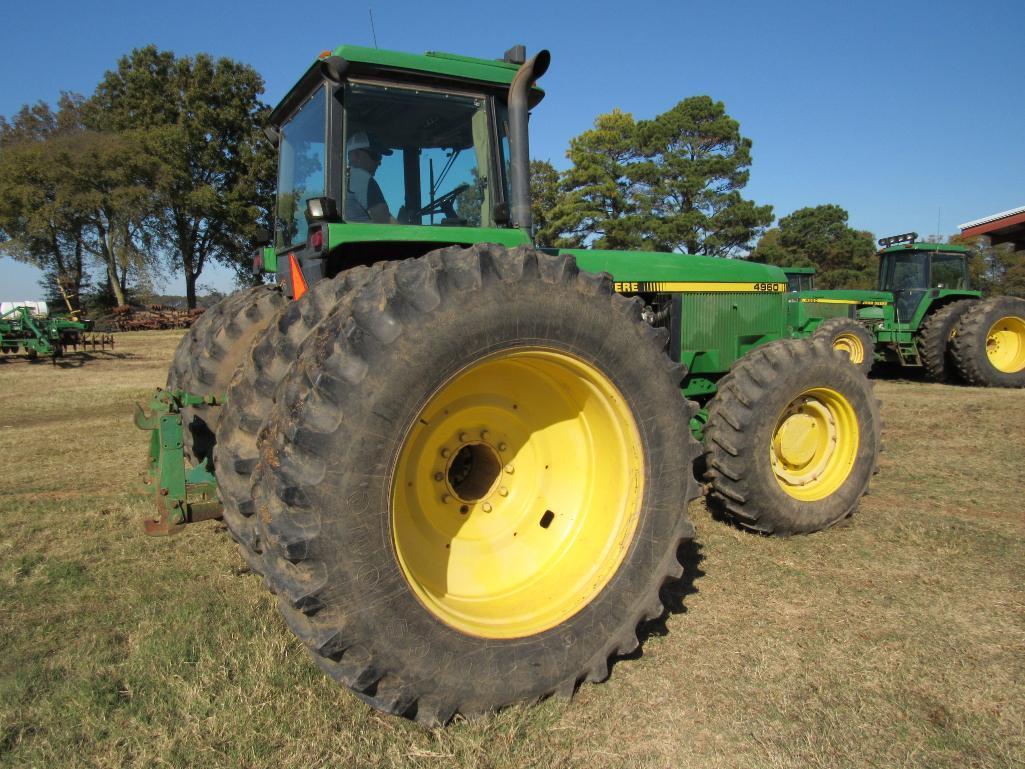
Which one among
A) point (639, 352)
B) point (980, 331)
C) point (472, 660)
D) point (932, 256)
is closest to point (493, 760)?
point (472, 660)

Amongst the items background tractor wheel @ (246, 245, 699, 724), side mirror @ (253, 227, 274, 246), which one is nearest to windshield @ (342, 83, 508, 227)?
background tractor wheel @ (246, 245, 699, 724)

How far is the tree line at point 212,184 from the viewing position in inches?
1094

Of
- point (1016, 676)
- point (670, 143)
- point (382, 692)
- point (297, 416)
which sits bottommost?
point (1016, 676)

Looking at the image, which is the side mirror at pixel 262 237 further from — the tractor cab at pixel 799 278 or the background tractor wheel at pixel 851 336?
the tractor cab at pixel 799 278

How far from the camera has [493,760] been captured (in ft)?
6.72

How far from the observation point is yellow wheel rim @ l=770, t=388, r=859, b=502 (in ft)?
13.2

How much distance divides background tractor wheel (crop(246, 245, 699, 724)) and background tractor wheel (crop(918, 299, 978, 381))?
10.8 m

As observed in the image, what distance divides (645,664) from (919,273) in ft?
39.3

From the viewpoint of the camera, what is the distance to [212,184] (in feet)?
98.0

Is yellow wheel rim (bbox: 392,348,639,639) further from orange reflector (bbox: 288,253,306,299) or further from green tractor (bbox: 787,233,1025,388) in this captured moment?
green tractor (bbox: 787,233,1025,388)

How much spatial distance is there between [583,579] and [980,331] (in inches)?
439

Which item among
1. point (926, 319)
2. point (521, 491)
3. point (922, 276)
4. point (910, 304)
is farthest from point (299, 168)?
point (922, 276)

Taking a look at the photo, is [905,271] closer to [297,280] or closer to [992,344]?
[992,344]

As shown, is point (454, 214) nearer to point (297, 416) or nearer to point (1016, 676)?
point (297, 416)
